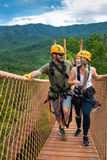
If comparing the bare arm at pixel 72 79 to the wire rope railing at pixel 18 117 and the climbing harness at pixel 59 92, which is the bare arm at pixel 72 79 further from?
the wire rope railing at pixel 18 117

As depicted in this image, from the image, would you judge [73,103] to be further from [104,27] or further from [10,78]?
[104,27]

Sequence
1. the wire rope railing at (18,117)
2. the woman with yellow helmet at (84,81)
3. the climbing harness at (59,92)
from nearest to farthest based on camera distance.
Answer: the wire rope railing at (18,117), the woman with yellow helmet at (84,81), the climbing harness at (59,92)

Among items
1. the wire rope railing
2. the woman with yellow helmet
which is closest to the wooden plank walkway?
the wire rope railing

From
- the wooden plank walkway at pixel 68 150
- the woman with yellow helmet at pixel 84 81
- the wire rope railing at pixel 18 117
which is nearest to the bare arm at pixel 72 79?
the woman with yellow helmet at pixel 84 81

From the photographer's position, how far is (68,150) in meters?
1.98

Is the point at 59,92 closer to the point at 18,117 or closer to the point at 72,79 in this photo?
the point at 72,79

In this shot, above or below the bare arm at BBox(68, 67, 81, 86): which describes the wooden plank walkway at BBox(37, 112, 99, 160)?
below

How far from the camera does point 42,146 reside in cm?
210

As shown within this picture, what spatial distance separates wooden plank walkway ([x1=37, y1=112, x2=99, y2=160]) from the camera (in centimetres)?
185

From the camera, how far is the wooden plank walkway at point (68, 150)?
1.85 m

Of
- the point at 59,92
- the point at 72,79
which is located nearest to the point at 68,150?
the point at 59,92

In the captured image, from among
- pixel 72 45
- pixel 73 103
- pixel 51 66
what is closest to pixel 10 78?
pixel 51 66

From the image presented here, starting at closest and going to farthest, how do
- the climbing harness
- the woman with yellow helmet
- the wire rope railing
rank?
the wire rope railing, the woman with yellow helmet, the climbing harness

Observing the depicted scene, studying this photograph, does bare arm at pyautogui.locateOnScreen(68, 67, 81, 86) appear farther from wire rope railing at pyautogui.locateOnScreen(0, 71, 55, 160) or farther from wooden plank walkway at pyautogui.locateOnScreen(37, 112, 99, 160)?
wooden plank walkway at pyautogui.locateOnScreen(37, 112, 99, 160)
